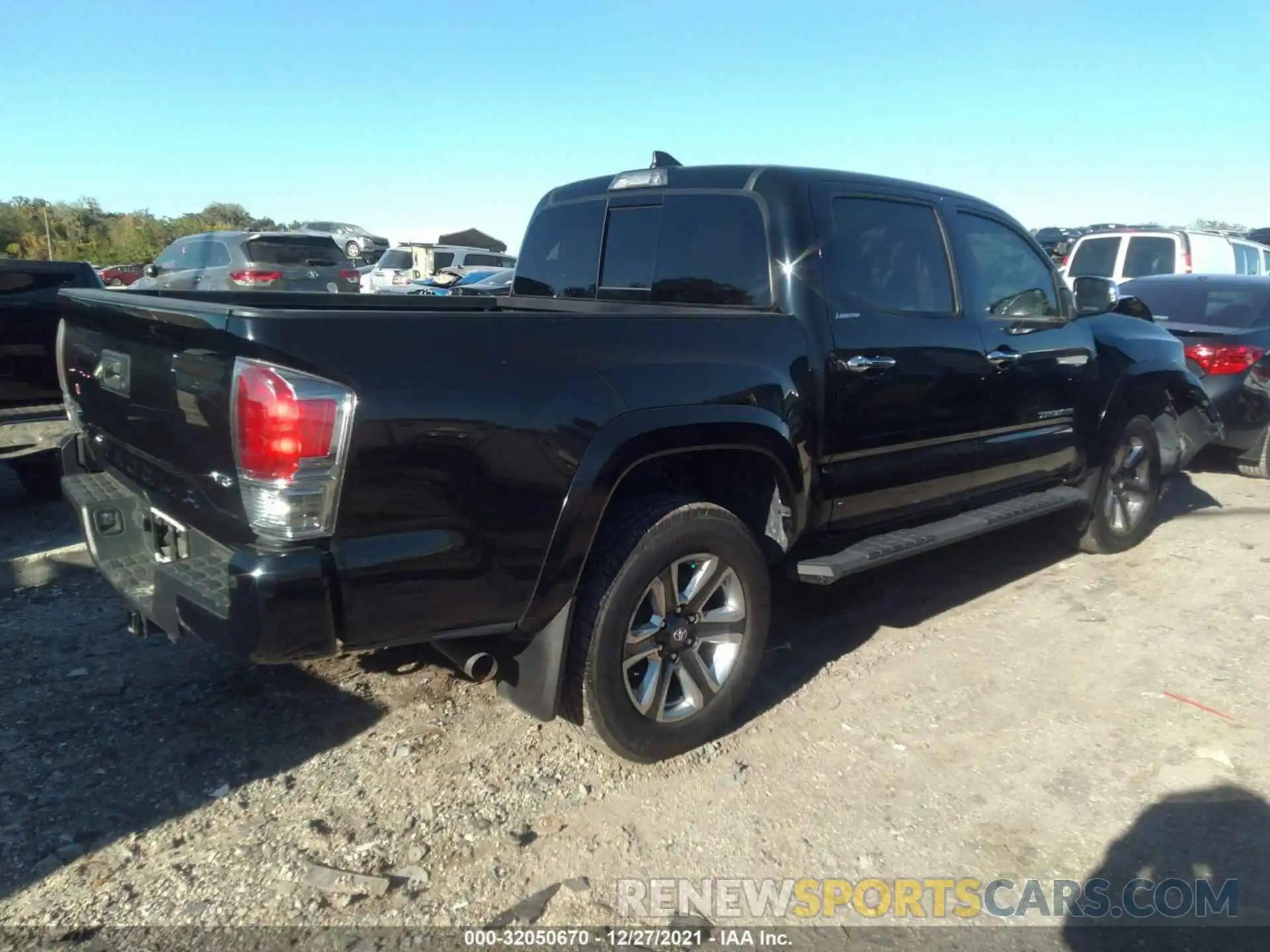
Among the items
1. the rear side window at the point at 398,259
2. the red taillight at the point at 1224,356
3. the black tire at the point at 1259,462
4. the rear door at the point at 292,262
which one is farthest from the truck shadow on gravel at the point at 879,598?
the rear side window at the point at 398,259

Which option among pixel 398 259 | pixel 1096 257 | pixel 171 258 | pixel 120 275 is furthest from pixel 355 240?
pixel 1096 257

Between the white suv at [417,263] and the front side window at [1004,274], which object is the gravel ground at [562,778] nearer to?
the front side window at [1004,274]

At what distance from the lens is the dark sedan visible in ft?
24.6

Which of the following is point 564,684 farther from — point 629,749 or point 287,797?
point 287,797

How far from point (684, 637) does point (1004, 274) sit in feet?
8.70

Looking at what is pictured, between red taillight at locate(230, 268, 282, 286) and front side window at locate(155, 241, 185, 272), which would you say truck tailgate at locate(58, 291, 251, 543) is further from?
front side window at locate(155, 241, 185, 272)

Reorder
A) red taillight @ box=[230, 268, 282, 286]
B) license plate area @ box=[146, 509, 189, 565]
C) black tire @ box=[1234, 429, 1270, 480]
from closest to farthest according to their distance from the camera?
license plate area @ box=[146, 509, 189, 565], black tire @ box=[1234, 429, 1270, 480], red taillight @ box=[230, 268, 282, 286]

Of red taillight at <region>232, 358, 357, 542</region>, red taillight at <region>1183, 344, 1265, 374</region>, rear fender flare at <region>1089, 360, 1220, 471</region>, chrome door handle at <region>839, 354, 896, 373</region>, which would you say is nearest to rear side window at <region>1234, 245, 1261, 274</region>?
red taillight at <region>1183, 344, 1265, 374</region>

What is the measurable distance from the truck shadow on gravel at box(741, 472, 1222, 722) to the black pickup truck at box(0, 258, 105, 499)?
155 inches

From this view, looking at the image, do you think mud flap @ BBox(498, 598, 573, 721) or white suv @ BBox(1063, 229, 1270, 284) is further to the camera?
white suv @ BBox(1063, 229, 1270, 284)

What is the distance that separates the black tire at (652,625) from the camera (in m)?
2.99

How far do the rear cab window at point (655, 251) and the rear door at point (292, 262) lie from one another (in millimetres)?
10443

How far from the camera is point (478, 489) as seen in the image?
257cm

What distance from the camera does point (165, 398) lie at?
2646 millimetres
